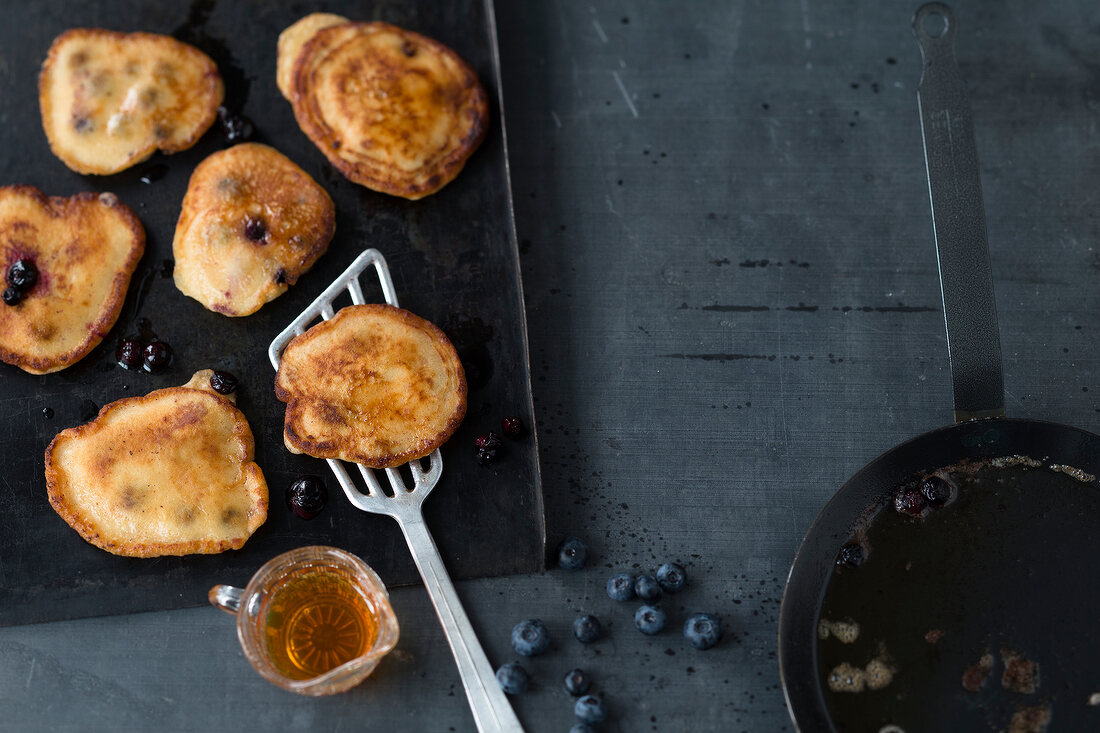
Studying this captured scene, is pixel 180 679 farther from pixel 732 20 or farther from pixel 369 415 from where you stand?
pixel 732 20

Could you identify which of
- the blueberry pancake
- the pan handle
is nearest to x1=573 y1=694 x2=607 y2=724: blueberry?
the pan handle

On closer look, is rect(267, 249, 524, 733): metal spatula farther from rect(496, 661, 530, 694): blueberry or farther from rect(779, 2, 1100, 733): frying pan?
rect(779, 2, 1100, 733): frying pan

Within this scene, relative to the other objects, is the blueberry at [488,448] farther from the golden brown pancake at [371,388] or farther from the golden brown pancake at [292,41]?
the golden brown pancake at [292,41]

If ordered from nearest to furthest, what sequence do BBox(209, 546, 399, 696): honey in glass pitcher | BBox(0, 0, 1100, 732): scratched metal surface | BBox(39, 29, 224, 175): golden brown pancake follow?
BBox(209, 546, 399, 696): honey in glass pitcher → BBox(0, 0, 1100, 732): scratched metal surface → BBox(39, 29, 224, 175): golden brown pancake

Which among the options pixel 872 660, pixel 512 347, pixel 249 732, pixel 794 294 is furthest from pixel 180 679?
pixel 794 294

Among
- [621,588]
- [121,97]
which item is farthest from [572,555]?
[121,97]

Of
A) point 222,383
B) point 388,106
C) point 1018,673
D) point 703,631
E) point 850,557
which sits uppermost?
point 1018,673

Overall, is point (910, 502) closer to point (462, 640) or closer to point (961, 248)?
point (961, 248)
